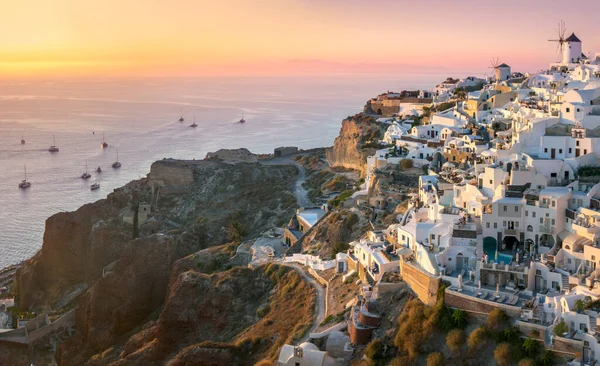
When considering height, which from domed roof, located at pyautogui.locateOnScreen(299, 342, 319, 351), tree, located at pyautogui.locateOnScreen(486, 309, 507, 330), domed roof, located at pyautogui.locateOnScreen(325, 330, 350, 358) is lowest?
domed roof, located at pyautogui.locateOnScreen(325, 330, 350, 358)

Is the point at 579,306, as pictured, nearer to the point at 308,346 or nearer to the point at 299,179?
the point at 308,346

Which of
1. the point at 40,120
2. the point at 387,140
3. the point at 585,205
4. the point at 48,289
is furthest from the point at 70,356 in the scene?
the point at 40,120

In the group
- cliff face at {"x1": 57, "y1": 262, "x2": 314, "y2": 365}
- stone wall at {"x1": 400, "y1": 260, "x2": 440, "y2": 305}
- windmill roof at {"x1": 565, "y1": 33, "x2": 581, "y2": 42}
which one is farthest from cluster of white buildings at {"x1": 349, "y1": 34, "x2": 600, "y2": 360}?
windmill roof at {"x1": 565, "y1": 33, "x2": 581, "y2": 42}

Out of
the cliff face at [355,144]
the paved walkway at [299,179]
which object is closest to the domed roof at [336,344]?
the paved walkway at [299,179]

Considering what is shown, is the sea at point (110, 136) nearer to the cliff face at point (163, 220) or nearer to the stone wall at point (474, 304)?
the cliff face at point (163, 220)

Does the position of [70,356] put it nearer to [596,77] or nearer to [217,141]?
[596,77]

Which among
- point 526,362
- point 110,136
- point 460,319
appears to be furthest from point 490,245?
point 110,136

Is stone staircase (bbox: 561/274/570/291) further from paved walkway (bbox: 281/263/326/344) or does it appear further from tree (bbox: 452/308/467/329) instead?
paved walkway (bbox: 281/263/326/344)
